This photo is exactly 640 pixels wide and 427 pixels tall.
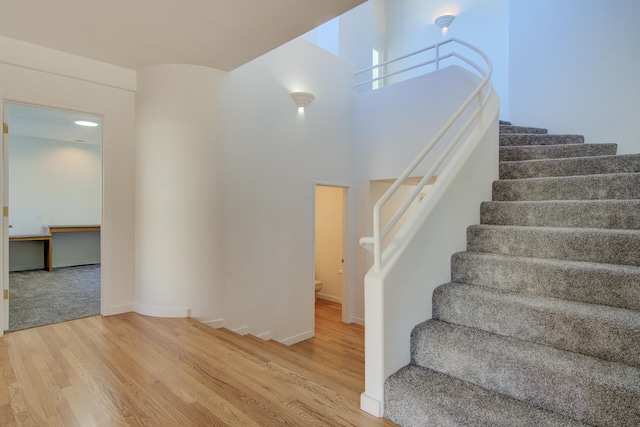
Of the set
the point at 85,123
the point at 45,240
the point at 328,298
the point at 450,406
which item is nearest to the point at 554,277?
the point at 450,406

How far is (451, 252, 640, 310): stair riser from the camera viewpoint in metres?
1.60

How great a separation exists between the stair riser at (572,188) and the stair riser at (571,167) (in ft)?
1.01

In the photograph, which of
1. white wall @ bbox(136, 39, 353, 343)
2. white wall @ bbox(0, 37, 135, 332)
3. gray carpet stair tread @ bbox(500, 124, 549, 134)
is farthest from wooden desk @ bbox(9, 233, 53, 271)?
gray carpet stair tread @ bbox(500, 124, 549, 134)

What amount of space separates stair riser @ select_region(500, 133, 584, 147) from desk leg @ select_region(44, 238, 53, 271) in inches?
279

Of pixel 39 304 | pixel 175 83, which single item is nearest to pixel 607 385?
pixel 175 83

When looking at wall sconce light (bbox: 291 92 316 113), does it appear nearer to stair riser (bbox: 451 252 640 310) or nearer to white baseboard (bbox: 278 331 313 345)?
stair riser (bbox: 451 252 640 310)

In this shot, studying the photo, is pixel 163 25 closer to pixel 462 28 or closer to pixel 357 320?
pixel 357 320

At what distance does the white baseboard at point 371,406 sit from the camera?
5.23 ft

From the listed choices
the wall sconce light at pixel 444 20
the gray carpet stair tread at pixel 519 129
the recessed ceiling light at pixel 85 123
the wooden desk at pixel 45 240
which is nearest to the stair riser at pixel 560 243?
the gray carpet stair tread at pixel 519 129

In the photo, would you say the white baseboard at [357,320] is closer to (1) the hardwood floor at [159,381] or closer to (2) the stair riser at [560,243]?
(1) the hardwood floor at [159,381]

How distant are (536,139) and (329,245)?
391 centimetres

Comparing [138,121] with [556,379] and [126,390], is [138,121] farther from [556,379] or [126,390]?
[556,379]

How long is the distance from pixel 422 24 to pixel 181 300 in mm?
6175

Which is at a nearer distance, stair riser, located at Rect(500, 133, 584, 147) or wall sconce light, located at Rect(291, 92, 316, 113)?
stair riser, located at Rect(500, 133, 584, 147)
